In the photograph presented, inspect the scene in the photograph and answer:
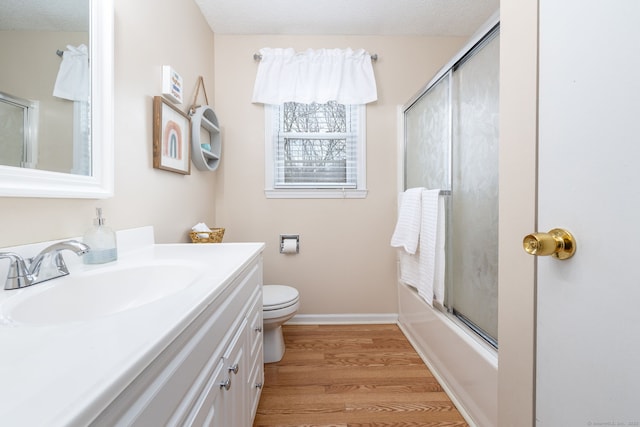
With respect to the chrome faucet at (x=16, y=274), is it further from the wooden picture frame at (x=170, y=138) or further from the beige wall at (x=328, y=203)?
the beige wall at (x=328, y=203)

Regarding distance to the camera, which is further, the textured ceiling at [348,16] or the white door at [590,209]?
the textured ceiling at [348,16]

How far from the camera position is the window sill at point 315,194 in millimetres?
2154

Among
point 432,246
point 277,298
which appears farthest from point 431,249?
point 277,298

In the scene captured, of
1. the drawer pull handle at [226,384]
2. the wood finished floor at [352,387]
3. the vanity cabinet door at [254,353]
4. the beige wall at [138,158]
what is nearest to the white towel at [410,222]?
the wood finished floor at [352,387]

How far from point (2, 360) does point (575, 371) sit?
95 centimetres

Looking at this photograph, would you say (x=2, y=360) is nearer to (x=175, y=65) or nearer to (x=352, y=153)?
(x=175, y=65)

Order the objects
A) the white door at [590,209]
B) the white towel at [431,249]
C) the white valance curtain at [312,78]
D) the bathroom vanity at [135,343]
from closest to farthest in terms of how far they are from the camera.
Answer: the bathroom vanity at [135,343], the white door at [590,209], the white towel at [431,249], the white valance curtain at [312,78]

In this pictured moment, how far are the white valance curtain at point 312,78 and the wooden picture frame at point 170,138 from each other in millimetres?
Answer: 749

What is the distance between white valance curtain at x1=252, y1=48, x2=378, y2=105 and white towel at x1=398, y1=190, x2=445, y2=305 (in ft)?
3.41

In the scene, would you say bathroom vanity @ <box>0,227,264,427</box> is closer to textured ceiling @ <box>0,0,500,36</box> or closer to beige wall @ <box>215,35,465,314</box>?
beige wall @ <box>215,35,465,314</box>

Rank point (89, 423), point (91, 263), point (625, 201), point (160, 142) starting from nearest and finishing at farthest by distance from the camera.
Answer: point (89, 423)
point (625, 201)
point (91, 263)
point (160, 142)

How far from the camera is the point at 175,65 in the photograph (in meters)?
A: 1.53

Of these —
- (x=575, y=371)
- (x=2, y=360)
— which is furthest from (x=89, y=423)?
(x=575, y=371)

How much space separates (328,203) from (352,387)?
127cm
